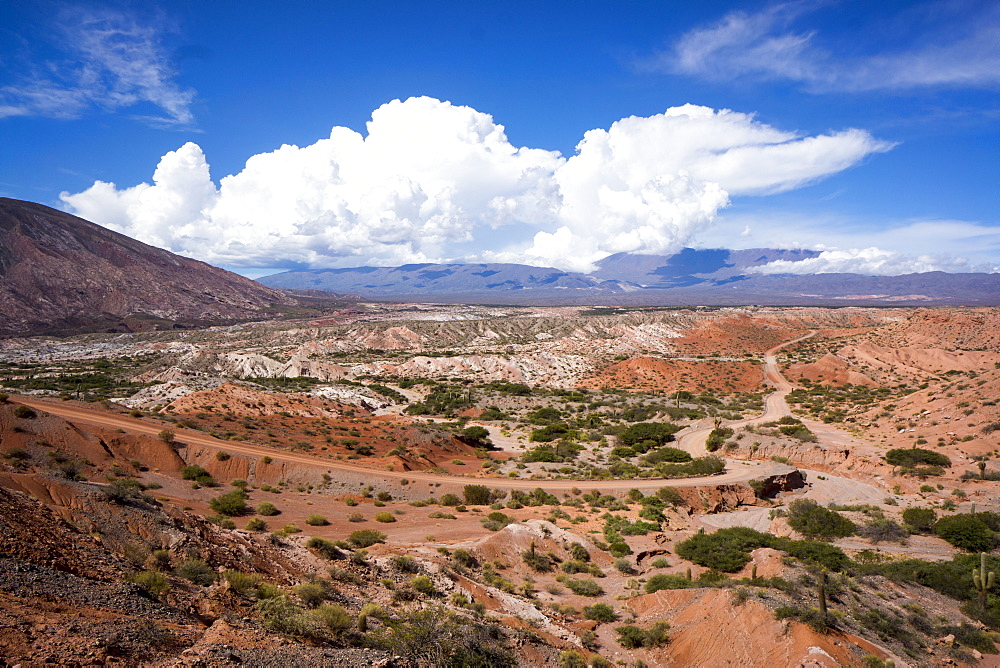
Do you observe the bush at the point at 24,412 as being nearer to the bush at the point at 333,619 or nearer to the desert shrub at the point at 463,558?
the desert shrub at the point at 463,558

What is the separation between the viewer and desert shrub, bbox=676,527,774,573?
65.2 feet

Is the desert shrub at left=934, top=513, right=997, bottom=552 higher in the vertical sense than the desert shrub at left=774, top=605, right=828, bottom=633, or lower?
lower

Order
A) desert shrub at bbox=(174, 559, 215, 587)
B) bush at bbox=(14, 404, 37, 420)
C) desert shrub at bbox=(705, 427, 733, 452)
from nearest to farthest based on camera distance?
desert shrub at bbox=(174, 559, 215, 587) → bush at bbox=(14, 404, 37, 420) → desert shrub at bbox=(705, 427, 733, 452)

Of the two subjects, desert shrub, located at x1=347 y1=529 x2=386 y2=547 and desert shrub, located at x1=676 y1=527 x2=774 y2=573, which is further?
desert shrub, located at x1=676 y1=527 x2=774 y2=573

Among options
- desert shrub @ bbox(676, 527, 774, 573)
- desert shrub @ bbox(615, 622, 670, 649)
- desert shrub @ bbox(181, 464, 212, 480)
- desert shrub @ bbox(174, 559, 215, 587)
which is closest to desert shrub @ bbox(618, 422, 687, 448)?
desert shrub @ bbox(676, 527, 774, 573)

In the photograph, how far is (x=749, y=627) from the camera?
12961 mm

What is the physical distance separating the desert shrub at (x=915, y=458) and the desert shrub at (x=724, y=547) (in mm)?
18809

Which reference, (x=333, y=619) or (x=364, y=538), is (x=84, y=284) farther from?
(x=333, y=619)

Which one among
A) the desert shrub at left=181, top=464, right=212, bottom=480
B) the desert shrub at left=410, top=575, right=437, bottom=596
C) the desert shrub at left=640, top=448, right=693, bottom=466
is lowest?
the desert shrub at left=640, top=448, right=693, bottom=466

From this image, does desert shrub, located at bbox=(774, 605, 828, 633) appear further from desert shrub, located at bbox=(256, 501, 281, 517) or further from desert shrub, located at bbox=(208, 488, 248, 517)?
desert shrub, located at bbox=(208, 488, 248, 517)

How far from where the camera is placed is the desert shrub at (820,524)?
80.4 feet

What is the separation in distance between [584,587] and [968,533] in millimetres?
20268

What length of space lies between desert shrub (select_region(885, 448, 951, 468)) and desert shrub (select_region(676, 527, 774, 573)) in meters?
18.8

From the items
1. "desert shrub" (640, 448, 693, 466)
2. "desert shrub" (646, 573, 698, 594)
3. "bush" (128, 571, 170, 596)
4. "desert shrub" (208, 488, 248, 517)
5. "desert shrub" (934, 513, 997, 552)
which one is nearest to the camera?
"bush" (128, 571, 170, 596)
